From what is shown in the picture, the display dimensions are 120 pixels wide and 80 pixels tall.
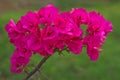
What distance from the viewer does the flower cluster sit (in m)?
3.07

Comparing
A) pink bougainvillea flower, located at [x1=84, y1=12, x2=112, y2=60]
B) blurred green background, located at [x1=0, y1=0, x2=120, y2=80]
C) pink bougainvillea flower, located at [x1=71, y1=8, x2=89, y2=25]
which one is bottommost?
blurred green background, located at [x1=0, y1=0, x2=120, y2=80]

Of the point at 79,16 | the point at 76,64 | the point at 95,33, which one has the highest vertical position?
the point at 79,16

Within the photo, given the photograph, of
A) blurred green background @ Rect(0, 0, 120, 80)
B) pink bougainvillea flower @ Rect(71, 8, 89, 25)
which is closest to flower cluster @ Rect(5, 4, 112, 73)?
pink bougainvillea flower @ Rect(71, 8, 89, 25)

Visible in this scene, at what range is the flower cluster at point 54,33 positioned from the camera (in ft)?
10.1

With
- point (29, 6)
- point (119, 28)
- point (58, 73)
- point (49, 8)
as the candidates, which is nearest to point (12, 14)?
point (29, 6)

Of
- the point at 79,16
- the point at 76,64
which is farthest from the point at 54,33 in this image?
the point at 76,64

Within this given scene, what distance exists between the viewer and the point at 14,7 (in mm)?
11250

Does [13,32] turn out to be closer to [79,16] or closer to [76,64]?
[79,16]

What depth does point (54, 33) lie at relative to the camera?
3.04 m

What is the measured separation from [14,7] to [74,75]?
4.54 meters

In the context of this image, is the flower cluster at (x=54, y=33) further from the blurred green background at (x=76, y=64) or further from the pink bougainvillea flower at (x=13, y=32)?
the blurred green background at (x=76, y=64)

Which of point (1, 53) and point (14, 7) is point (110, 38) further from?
point (14, 7)

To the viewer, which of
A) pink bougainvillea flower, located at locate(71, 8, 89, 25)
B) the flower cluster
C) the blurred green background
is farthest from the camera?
the blurred green background

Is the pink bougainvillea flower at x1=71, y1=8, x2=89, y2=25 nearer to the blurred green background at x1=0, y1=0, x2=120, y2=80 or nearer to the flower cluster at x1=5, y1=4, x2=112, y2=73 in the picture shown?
the flower cluster at x1=5, y1=4, x2=112, y2=73
